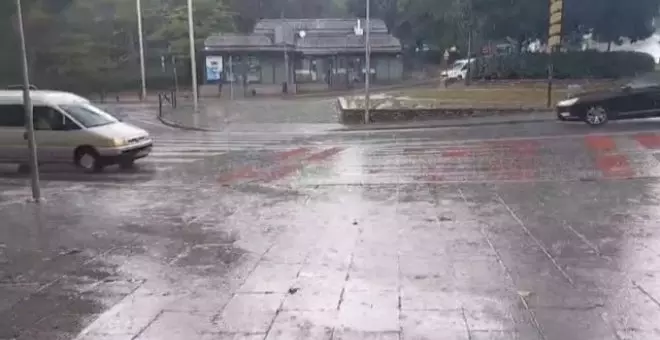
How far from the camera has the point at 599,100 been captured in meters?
23.1

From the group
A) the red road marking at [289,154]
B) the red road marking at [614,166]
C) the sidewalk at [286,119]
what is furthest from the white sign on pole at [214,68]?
the red road marking at [614,166]

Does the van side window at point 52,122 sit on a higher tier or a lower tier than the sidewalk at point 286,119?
higher

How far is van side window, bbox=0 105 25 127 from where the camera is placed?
1731 cm

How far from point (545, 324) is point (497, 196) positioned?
650 centimetres

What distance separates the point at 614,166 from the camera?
15.1 m

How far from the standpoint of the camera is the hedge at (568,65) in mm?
48062

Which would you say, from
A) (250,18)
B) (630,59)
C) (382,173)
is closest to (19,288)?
(382,173)

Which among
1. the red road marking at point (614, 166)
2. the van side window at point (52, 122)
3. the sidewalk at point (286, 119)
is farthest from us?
the sidewalk at point (286, 119)

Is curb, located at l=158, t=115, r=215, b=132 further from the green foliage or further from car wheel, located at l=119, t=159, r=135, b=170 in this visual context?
the green foliage

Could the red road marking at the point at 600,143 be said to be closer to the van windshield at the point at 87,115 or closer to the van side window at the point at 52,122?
the van windshield at the point at 87,115

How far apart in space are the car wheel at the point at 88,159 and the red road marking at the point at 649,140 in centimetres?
1383

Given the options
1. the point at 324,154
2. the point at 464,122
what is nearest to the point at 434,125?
the point at 464,122

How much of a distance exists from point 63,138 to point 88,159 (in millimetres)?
789

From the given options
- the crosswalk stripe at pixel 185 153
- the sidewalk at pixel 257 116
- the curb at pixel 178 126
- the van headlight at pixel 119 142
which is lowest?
the curb at pixel 178 126
